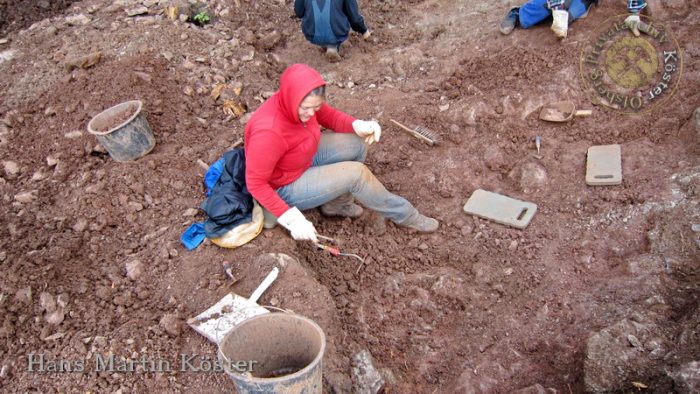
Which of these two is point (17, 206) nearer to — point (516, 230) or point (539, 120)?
point (516, 230)

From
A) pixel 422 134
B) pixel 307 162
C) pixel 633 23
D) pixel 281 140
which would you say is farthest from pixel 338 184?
pixel 633 23

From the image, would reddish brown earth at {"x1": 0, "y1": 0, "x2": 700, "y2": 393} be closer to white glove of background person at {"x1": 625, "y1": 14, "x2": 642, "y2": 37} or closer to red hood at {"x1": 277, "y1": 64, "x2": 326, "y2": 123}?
white glove of background person at {"x1": 625, "y1": 14, "x2": 642, "y2": 37}

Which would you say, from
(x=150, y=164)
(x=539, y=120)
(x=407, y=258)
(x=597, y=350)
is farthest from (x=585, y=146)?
(x=150, y=164)

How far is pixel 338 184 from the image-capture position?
136 inches

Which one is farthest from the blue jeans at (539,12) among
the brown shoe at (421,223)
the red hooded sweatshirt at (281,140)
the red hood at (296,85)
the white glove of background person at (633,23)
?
the red hood at (296,85)

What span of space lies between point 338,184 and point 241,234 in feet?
2.33

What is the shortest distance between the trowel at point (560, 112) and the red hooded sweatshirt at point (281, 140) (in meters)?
2.09

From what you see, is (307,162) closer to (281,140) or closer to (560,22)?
(281,140)

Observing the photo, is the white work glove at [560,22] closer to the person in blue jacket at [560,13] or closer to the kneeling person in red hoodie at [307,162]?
the person in blue jacket at [560,13]

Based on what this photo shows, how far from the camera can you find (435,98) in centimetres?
486

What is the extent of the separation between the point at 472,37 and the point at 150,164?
11.1 feet

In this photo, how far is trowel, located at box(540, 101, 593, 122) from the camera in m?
4.32

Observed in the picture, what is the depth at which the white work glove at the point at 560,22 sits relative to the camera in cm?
461

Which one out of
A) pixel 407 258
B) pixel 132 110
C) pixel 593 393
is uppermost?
pixel 132 110
